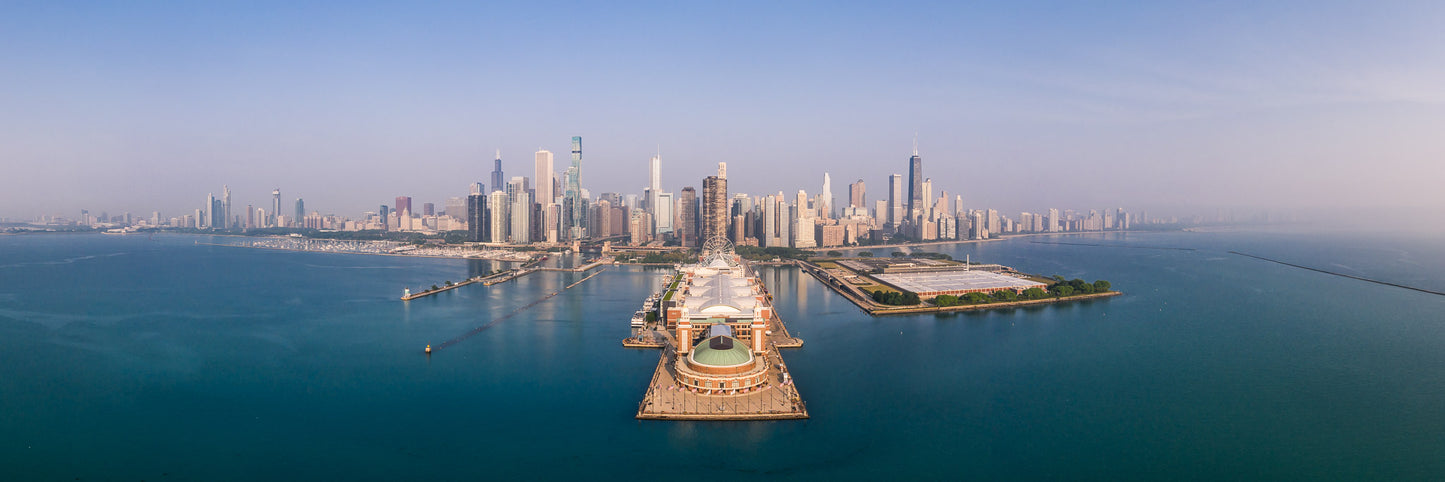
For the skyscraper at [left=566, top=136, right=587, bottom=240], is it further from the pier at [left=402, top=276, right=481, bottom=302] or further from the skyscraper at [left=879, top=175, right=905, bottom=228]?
the skyscraper at [left=879, top=175, right=905, bottom=228]

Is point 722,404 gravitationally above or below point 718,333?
below

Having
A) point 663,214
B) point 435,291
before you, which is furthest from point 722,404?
point 663,214

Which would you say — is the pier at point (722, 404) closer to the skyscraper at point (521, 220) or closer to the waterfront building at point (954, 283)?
the waterfront building at point (954, 283)

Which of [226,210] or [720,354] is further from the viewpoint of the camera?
[226,210]

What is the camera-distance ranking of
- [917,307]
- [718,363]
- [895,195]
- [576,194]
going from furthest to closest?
[895,195] → [576,194] → [917,307] → [718,363]

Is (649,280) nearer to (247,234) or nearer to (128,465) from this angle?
(128,465)

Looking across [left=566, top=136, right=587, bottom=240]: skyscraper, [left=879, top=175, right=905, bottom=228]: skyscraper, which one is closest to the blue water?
[left=566, top=136, right=587, bottom=240]: skyscraper

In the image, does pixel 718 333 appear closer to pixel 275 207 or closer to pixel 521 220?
pixel 521 220

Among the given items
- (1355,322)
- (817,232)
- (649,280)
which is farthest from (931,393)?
(817,232)
